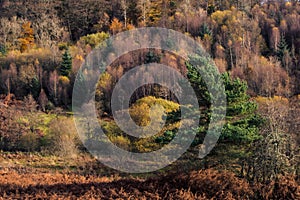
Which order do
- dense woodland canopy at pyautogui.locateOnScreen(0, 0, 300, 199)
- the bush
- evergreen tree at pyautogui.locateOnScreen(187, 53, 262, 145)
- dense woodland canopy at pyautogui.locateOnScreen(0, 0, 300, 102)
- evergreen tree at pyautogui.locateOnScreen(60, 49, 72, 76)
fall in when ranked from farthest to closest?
evergreen tree at pyautogui.locateOnScreen(60, 49, 72, 76) < dense woodland canopy at pyautogui.locateOnScreen(0, 0, 300, 102) < the bush < evergreen tree at pyautogui.locateOnScreen(187, 53, 262, 145) < dense woodland canopy at pyautogui.locateOnScreen(0, 0, 300, 199)

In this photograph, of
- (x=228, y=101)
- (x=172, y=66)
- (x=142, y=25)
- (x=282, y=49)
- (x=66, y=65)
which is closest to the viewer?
(x=228, y=101)

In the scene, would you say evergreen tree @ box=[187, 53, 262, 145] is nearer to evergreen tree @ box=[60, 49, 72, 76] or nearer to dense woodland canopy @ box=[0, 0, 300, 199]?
dense woodland canopy @ box=[0, 0, 300, 199]

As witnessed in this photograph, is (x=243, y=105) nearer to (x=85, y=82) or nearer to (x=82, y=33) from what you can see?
(x=85, y=82)

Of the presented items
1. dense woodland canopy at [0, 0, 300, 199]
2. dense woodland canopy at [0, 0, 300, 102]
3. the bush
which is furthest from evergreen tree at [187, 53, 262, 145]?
dense woodland canopy at [0, 0, 300, 102]

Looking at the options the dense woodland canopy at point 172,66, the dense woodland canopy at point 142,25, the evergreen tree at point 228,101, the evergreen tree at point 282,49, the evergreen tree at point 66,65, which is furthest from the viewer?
the evergreen tree at point 282,49

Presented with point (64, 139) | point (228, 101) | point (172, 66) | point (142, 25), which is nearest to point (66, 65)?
point (172, 66)

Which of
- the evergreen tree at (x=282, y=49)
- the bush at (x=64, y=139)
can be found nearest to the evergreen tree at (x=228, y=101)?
the bush at (x=64, y=139)

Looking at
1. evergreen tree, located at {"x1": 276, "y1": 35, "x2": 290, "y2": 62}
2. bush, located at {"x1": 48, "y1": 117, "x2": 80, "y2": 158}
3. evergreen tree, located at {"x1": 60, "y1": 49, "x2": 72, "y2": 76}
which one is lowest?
bush, located at {"x1": 48, "y1": 117, "x2": 80, "y2": 158}

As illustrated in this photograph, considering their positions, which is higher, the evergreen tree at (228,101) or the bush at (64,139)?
the evergreen tree at (228,101)

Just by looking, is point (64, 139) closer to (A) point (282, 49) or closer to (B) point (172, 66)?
(B) point (172, 66)

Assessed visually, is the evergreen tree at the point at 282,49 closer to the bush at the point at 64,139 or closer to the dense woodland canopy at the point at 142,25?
the dense woodland canopy at the point at 142,25

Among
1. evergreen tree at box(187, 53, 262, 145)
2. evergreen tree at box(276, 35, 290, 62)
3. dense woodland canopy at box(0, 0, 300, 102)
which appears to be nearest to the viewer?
evergreen tree at box(187, 53, 262, 145)

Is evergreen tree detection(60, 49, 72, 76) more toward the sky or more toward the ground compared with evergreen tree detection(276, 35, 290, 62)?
more toward the ground

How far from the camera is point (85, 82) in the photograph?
37.3m
